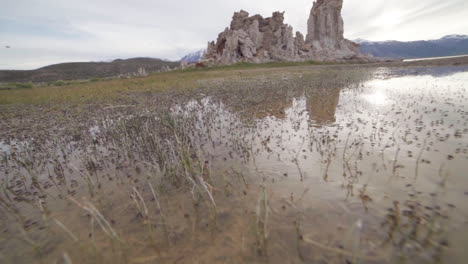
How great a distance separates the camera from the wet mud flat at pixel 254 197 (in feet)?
10.2

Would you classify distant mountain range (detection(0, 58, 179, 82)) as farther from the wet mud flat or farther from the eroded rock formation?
the wet mud flat

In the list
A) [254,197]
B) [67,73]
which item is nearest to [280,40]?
[254,197]

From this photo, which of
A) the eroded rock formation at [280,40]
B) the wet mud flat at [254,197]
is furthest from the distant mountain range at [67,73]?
the wet mud flat at [254,197]

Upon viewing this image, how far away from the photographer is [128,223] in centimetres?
392

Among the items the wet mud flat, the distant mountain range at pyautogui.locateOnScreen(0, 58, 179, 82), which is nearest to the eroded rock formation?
the distant mountain range at pyautogui.locateOnScreen(0, 58, 179, 82)

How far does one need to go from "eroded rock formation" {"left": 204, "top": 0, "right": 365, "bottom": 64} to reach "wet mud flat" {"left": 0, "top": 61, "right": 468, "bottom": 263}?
69.9 meters

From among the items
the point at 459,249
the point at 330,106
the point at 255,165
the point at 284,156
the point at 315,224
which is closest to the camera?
the point at 459,249

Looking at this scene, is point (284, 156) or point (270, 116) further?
point (270, 116)

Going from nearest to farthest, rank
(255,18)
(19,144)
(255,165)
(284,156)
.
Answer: (255,165) < (284,156) < (19,144) < (255,18)

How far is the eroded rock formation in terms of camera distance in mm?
74125

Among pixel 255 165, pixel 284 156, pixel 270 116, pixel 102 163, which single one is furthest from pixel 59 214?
pixel 270 116

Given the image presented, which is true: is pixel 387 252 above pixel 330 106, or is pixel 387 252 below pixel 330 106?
below

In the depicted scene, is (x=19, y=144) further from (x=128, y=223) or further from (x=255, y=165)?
(x=255, y=165)

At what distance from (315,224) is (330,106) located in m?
9.89
